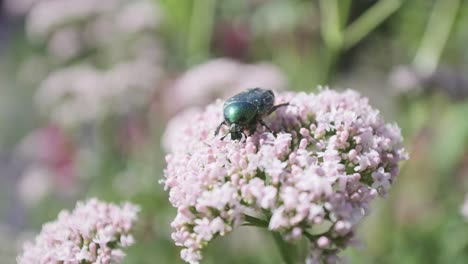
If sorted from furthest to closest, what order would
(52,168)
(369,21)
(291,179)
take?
(52,168) → (369,21) → (291,179)

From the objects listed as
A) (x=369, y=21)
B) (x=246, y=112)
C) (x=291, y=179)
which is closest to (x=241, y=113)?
(x=246, y=112)

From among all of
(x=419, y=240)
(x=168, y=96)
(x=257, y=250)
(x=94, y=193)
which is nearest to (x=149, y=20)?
(x=168, y=96)

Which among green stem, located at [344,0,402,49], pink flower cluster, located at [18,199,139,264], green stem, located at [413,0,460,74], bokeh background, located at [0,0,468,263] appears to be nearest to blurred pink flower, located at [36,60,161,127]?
bokeh background, located at [0,0,468,263]

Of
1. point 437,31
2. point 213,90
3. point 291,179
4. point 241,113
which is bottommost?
point 291,179

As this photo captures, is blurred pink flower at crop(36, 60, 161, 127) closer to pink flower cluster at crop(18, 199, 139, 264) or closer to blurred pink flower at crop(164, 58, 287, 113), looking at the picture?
blurred pink flower at crop(164, 58, 287, 113)

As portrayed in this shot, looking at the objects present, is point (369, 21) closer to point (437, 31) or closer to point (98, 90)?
point (437, 31)

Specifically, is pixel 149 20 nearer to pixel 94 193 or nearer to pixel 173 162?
pixel 94 193

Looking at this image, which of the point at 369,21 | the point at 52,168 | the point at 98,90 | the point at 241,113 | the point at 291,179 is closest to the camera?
the point at 291,179
